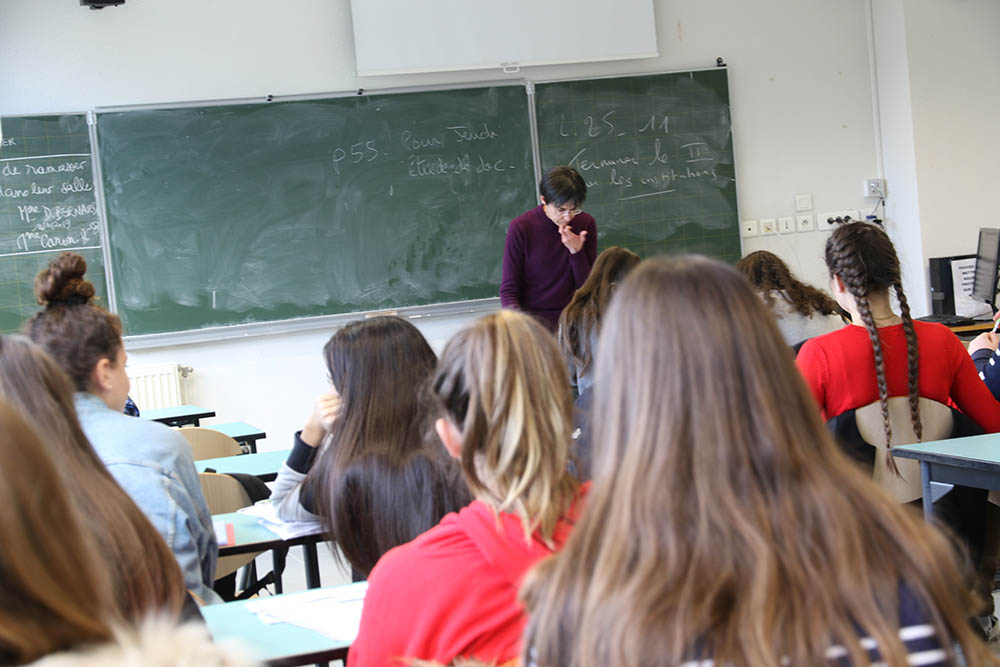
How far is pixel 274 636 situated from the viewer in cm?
186

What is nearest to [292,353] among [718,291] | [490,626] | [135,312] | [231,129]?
[135,312]

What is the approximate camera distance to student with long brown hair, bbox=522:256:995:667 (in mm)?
838

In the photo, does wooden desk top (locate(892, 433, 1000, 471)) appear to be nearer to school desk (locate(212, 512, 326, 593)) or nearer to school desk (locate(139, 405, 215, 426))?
school desk (locate(212, 512, 326, 593))

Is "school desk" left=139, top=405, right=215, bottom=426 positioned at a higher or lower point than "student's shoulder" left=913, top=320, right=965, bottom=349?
lower

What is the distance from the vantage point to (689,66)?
258 inches

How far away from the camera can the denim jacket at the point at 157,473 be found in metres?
2.14

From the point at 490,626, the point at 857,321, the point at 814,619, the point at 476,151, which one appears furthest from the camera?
the point at 476,151

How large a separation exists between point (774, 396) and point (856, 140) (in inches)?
257

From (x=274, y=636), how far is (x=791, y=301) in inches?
94.1

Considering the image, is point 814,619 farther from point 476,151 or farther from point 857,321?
point 476,151

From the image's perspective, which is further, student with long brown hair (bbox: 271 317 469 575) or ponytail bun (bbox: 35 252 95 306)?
ponytail bun (bbox: 35 252 95 306)

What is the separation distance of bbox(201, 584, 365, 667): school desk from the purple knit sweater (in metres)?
2.97

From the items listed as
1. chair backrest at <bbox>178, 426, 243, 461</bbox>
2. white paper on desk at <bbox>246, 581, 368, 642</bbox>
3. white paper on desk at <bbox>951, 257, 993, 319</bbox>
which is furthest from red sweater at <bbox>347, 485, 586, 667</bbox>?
white paper on desk at <bbox>951, 257, 993, 319</bbox>

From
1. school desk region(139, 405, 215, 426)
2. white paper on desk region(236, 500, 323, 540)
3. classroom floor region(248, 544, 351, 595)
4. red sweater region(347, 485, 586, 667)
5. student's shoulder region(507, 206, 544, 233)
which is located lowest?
classroom floor region(248, 544, 351, 595)
